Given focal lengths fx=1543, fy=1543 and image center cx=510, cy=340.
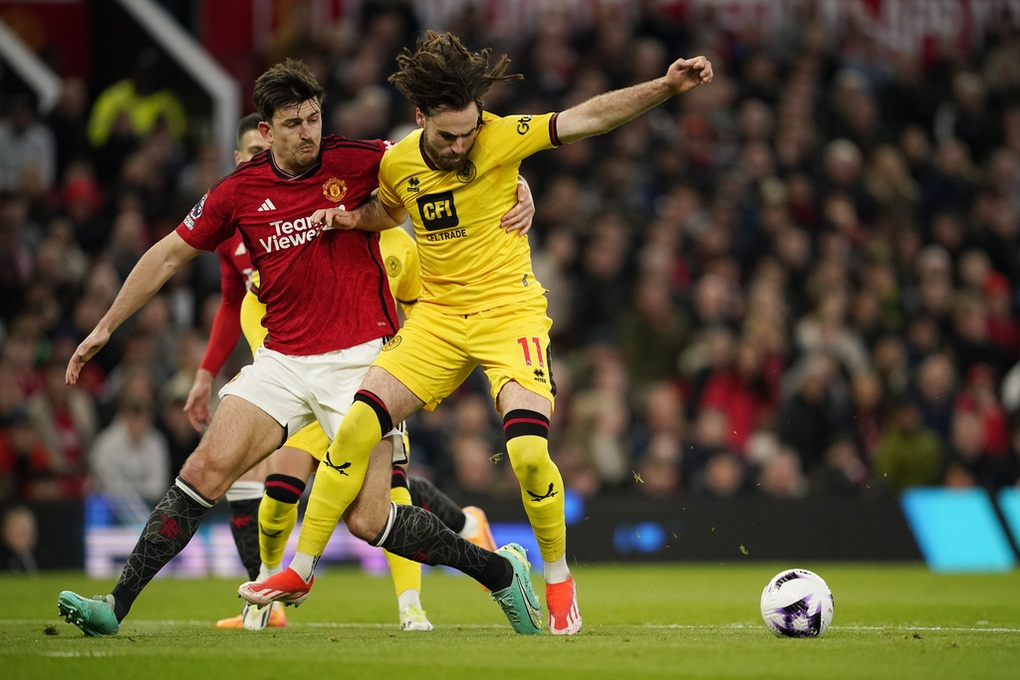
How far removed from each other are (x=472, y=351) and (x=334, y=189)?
108 cm

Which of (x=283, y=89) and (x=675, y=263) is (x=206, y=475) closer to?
(x=283, y=89)

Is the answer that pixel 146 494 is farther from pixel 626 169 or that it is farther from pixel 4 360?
pixel 626 169

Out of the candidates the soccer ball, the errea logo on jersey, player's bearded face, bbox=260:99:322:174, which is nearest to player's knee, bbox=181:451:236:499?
the errea logo on jersey

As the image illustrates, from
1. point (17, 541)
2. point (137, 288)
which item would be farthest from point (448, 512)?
point (17, 541)

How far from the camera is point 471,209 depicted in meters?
7.29

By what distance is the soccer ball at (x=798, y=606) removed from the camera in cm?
686

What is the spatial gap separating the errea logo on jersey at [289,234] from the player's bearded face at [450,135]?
2.40 feet

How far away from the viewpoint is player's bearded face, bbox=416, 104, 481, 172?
279 inches

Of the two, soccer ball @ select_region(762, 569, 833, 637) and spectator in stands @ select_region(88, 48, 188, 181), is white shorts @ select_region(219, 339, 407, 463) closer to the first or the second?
soccer ball @ select_region(762, 569, 833, 637)

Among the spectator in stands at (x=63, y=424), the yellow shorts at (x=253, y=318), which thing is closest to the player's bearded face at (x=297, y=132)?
the yellow shorts at (x=253, y=318)

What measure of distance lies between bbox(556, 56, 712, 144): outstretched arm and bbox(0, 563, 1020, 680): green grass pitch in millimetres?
2286

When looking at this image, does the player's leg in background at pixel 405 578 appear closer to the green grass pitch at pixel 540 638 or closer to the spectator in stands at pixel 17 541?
the green grass pitch at pixel 540 638

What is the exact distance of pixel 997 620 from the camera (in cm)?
812

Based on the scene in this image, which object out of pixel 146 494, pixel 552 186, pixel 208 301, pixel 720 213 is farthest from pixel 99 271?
pixel 720 213
